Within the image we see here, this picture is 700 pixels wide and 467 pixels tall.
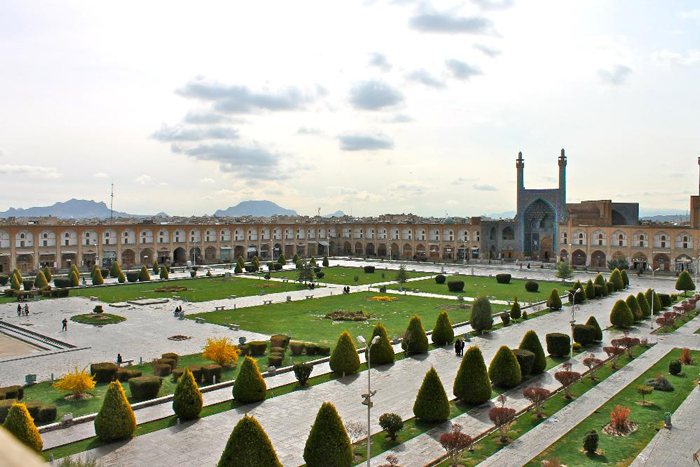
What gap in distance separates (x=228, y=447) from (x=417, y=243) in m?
71.4

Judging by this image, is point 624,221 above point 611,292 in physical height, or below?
above

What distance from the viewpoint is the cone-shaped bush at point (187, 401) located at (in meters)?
17.9

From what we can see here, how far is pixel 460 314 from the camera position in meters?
36.6

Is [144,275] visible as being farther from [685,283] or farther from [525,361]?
[685,283]

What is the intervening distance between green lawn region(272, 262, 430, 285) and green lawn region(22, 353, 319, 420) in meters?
28.5

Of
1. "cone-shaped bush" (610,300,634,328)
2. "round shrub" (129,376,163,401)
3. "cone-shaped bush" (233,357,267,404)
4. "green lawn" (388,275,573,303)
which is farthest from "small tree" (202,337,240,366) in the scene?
"green lawn" (388,275,573,303)

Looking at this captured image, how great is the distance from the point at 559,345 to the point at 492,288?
23.8m

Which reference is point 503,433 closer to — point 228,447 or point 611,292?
point 228,447

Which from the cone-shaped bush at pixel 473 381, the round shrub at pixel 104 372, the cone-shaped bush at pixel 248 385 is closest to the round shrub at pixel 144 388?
the round shrub at pixel 104 372

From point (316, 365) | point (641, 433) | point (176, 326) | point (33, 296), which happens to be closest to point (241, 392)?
point (316, 365)

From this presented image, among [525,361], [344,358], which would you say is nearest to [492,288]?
[525,361]

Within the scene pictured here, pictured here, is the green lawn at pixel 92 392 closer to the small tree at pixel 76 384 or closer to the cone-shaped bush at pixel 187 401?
the small tree at pixel 76 384

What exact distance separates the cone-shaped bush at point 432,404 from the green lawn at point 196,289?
28.4 meters

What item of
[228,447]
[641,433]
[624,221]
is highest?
[624,221]
